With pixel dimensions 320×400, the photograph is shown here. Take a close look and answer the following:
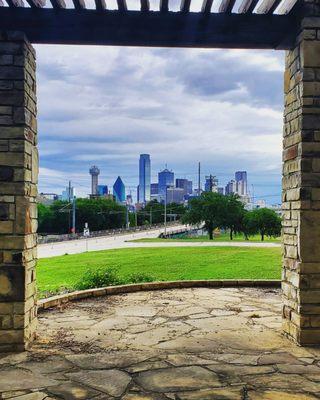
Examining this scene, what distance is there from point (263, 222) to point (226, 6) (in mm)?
52028

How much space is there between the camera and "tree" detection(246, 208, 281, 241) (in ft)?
181

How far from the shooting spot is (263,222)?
55.2 m

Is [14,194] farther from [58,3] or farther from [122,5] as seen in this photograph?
[122,5]

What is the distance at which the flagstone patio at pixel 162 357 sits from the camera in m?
3.67

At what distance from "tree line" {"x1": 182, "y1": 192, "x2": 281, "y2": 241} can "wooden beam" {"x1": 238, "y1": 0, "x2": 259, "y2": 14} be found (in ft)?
156

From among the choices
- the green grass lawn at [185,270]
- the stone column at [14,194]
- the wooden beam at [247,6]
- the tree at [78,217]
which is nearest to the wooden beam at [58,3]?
the stone column at [14,194]

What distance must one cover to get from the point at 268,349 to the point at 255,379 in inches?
37.5

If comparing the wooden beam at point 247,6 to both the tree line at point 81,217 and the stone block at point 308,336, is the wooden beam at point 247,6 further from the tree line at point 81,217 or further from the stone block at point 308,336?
the tree line at point 81,217

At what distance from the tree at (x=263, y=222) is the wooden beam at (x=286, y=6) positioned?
167 feet

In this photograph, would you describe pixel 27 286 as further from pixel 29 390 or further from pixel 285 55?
pixel 285 55

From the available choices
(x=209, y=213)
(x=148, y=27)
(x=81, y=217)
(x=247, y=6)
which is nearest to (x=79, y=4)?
(x=148, y=27)

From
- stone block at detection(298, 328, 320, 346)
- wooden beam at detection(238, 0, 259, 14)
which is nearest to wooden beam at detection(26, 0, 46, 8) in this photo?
wooden beam at detection(238, 0, 259, 14)

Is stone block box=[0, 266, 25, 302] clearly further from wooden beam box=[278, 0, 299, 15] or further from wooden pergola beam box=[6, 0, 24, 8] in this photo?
wooden beam box=[278, 0, 299, 15]

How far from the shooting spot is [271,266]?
12.7m
